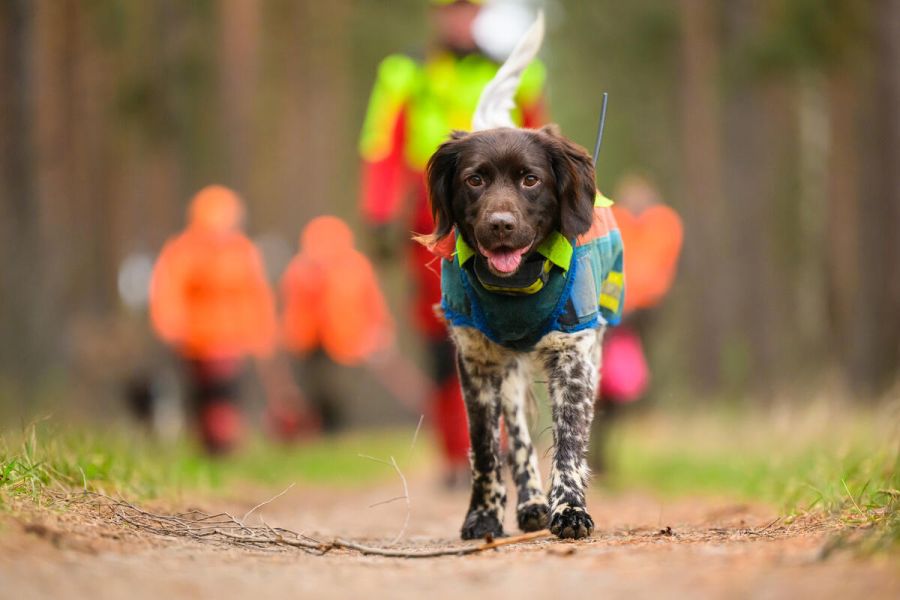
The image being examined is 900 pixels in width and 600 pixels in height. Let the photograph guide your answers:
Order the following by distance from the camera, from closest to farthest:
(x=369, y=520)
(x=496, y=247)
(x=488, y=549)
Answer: (x=488, y=549) < (x=496, y=247) < (x=369, y=520)

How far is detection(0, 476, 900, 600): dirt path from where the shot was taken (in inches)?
135

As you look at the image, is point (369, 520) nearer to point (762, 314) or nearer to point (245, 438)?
point (245, 438)

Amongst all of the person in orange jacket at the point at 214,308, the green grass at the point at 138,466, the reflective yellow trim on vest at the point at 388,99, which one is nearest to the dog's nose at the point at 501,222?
the green grass at the point at 138,466

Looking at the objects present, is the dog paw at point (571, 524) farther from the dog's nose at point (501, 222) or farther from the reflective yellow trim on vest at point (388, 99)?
the reflective yellow trim on vest at point (388, 99)

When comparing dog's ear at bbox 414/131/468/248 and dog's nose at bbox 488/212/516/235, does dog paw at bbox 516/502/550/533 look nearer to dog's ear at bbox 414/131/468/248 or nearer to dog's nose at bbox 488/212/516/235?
dog's ear at bbox 414/131/468/248

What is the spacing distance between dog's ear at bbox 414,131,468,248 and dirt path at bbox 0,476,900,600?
1.39 metres

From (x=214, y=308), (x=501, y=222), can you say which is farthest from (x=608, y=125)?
(x=501, y=222)

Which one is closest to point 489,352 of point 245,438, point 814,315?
point 245,438

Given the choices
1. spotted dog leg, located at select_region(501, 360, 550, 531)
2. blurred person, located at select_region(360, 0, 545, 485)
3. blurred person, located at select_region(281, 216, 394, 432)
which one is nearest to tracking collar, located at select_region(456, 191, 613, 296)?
spotted dog leg, located at select_region(501, 360, 550, 531)

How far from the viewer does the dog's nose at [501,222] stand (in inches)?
202

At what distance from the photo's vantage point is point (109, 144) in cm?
2364

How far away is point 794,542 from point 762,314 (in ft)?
54.2

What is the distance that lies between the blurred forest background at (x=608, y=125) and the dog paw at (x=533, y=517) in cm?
432

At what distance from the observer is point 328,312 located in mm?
16719
